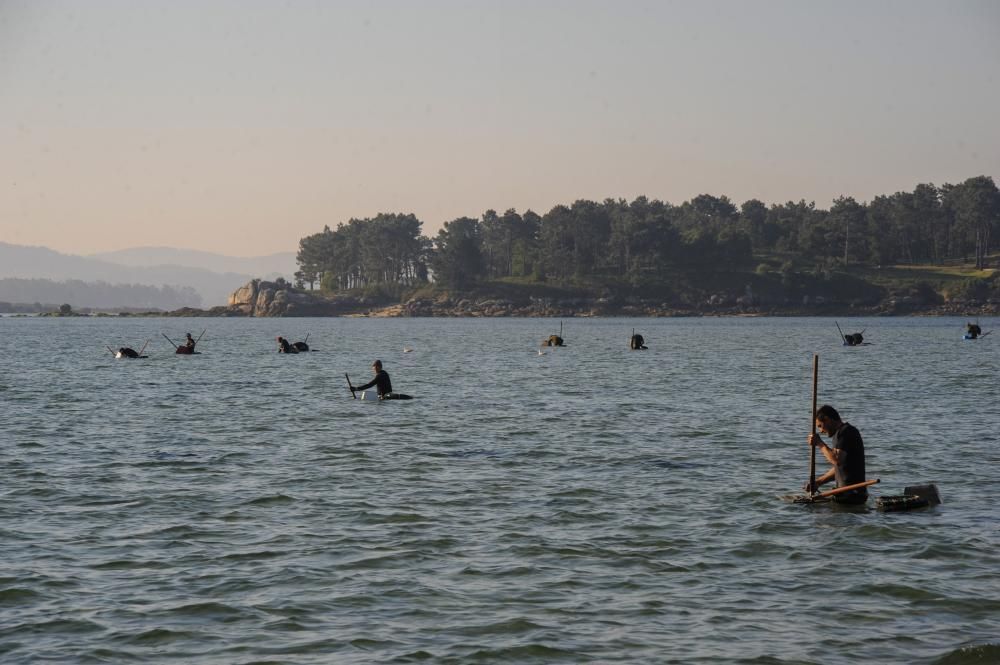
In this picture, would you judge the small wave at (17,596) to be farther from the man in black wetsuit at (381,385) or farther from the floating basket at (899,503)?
the man in black wetsuit at (381,385)

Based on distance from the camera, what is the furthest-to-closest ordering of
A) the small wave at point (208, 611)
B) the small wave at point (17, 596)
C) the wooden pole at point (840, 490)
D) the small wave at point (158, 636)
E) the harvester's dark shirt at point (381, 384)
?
the harvester's dark shirt at point (381, 384) < the wooden pole at point (840, 490) < the small wave at point (17, 596) < the small wave at point (208, 611) < the small wave at point (158, 636)

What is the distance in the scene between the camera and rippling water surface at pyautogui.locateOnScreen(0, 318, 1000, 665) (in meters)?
13.8

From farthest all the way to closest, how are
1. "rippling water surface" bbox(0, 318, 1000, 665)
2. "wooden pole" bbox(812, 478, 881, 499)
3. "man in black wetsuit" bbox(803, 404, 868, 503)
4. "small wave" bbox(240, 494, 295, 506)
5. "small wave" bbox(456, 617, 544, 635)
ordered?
"small wave" bbox(240, 494, 295, 506), "man in black wetsuit" bbox(803, 404, 868, 503), "wooden pole" bbox(812, 478, 881, 499), "small wave" bbox(456, 617, 544, 635), "rippling water surface" bbox(0, 318, 1000, 665)

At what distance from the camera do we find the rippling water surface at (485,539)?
1378 cm

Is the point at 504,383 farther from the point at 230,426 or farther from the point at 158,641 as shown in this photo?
the point at 158,641

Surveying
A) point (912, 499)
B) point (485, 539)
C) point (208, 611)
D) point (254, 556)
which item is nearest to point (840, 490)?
point (912, 499)

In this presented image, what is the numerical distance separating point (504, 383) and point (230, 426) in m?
21.6

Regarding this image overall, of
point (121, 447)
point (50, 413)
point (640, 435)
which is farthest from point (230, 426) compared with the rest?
point (640, 435)

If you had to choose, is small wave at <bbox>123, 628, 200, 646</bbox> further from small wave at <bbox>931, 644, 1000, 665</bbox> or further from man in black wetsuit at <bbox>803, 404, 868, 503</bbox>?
man in black wetsuit at <bbox>803, 404, 868, 503</bbox>

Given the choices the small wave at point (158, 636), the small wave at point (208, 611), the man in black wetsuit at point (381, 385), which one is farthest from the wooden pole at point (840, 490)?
the man in black wetsuit at point (381, 385)

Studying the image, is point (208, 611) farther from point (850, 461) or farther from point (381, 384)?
point (381, 384)

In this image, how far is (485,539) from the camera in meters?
18.8

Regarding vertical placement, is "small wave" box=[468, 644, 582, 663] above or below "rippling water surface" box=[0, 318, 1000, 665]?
below

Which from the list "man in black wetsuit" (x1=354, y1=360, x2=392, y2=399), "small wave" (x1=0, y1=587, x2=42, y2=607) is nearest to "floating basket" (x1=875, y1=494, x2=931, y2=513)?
"small wave" (x1=0, y1=587, x2=42, y2=607)
